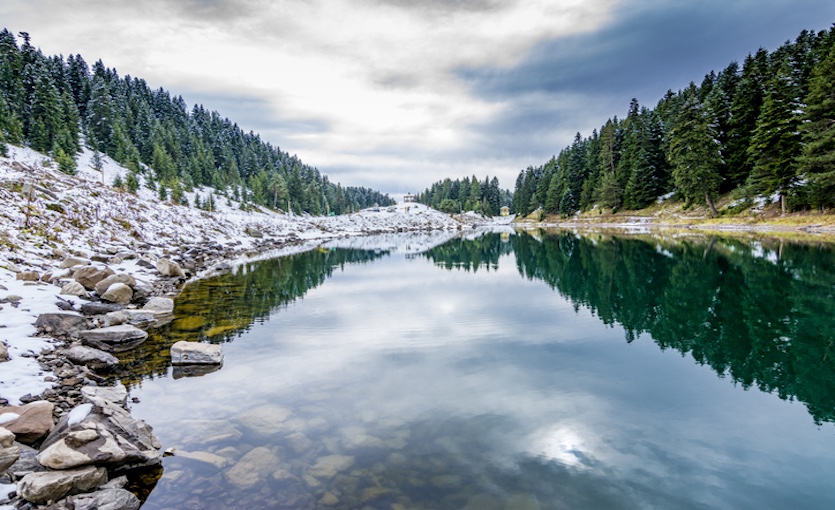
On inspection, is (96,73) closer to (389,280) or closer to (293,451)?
(389,280)

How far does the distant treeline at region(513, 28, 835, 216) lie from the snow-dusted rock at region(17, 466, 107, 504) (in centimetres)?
4393

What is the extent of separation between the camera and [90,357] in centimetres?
→ 875

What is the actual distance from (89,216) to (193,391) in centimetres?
2279

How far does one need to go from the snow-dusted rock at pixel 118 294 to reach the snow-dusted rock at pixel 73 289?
621 millimetres

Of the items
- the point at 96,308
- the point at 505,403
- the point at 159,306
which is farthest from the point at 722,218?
the point at 96,308

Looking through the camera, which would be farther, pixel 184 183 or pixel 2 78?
pixel 184 183

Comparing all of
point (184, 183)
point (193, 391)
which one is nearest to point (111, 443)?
point (193, 391)

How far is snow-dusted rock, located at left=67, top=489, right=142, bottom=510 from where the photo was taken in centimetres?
442

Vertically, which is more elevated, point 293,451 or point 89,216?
point 89,216

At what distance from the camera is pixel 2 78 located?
55.2 m

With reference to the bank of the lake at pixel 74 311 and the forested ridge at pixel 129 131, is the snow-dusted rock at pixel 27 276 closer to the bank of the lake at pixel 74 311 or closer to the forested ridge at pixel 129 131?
the bank of the lake at pixel 74 311

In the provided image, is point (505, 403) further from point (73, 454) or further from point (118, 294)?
point (118, 294)

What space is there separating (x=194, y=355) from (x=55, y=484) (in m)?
5.36

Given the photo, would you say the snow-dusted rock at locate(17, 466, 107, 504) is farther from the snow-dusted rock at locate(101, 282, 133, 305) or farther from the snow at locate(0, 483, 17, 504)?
the snow-dusted rock at locate(101, 282, 133, 305)
